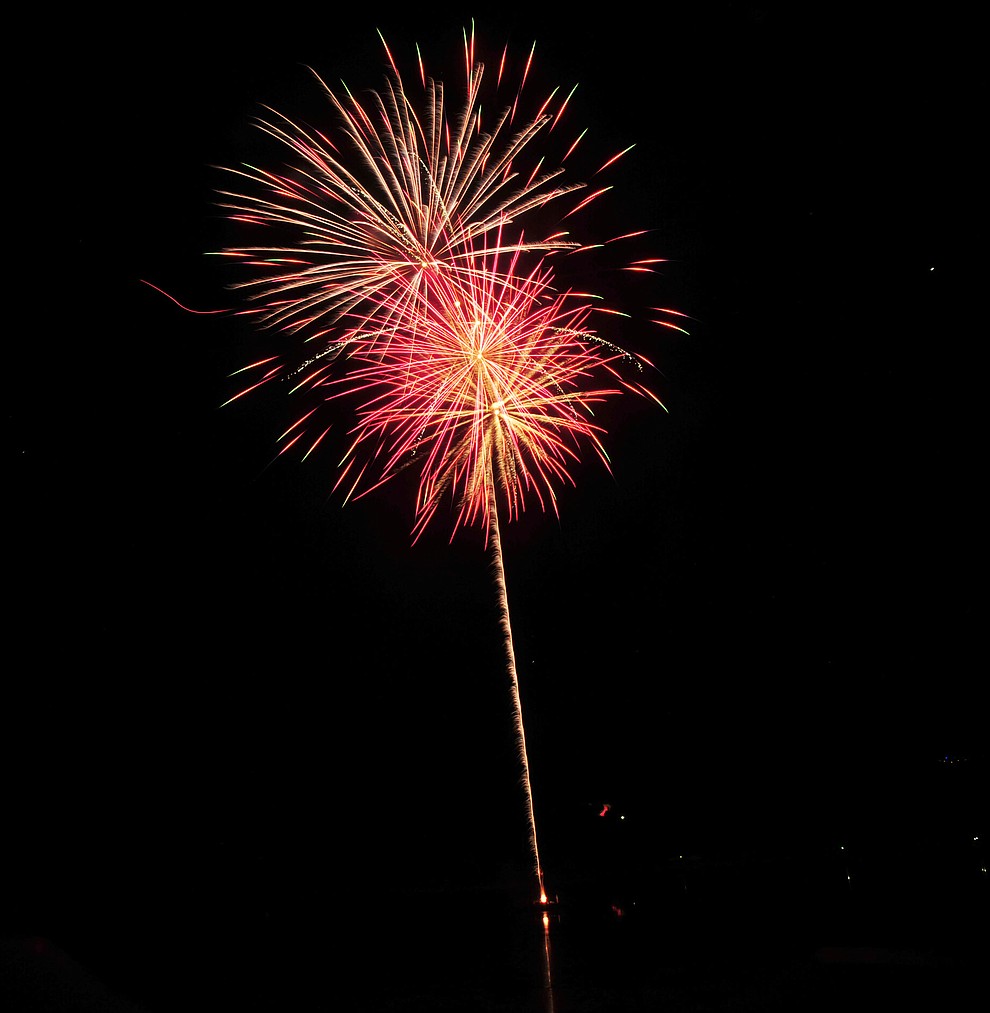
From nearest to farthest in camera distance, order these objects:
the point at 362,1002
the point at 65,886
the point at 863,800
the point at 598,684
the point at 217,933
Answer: the point at 362,1002
the point at 217,933
the point at 65,886
the point at 863,800
the point at 598,684

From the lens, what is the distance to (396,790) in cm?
2700

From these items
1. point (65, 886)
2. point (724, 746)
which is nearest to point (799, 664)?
point (724, 746)

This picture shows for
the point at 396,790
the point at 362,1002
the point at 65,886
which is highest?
the point at 396,790

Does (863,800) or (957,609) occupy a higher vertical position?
(957,609)

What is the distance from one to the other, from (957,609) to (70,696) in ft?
83.3

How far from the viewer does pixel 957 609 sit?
25172 millimetres

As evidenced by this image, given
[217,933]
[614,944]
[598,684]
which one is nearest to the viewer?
[614,944]

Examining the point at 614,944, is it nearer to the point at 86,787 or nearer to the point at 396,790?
the point at 396,790

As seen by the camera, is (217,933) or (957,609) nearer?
(217,933)

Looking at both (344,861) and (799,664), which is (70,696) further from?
(799,664)

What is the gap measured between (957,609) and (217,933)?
2036 centimetres

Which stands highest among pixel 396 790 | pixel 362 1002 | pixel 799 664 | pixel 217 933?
Result: pixel 799 664

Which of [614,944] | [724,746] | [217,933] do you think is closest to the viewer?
[614,944]

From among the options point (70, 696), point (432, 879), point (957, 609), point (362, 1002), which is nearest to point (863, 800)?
point (957, 609)
